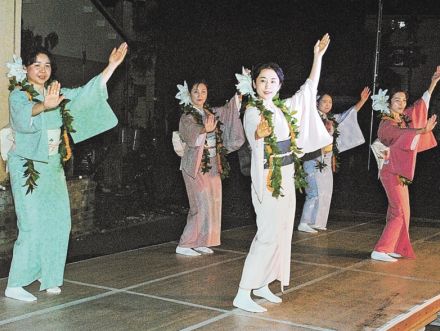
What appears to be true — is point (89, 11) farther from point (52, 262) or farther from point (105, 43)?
point (52, 262)

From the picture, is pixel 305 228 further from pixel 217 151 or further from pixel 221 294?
pixel 221 294

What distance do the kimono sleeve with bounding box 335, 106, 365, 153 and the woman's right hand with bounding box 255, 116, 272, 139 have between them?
3480 mm

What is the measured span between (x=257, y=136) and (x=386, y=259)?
2126 millimetres

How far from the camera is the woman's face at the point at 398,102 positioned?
5609 millimetres

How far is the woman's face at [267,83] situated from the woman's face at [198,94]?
4.91 feet

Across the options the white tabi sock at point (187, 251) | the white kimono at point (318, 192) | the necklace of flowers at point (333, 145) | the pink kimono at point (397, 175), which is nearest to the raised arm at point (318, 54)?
the pink kimono at point (397, 175)

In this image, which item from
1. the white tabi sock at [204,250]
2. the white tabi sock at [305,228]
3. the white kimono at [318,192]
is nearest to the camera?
the white tabi sock at [204,250]

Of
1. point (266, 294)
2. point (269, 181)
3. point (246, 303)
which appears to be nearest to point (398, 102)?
point (269, 181)

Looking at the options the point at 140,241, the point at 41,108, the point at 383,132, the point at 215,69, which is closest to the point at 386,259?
the point at 383,132

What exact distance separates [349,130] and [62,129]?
383 centimetres

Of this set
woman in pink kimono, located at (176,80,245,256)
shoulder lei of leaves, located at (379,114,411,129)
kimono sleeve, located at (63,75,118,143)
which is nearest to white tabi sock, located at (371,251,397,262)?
shoulder lei of leaves, located at (379,114,411,129)

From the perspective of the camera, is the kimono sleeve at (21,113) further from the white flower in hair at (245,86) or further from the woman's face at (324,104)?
the woman's face at (324,104)

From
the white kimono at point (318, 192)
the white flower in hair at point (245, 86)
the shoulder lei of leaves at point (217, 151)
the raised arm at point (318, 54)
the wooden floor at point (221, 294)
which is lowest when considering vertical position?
the wooden floor at point (221, 294)

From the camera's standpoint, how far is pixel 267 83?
4055mm
